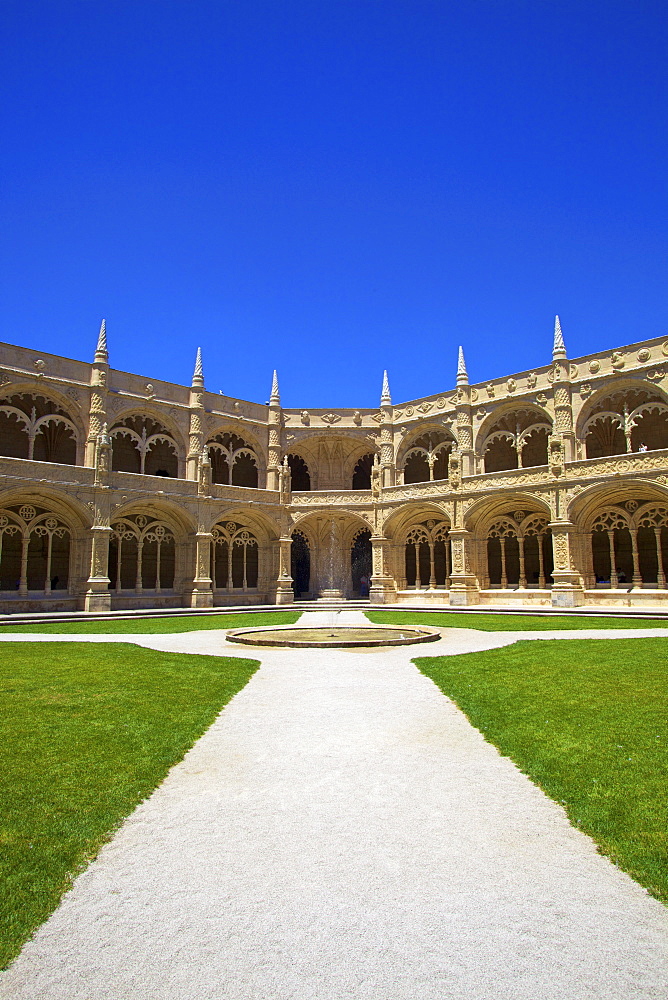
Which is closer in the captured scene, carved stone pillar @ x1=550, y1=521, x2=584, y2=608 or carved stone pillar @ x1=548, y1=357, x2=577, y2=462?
carved stone pillar @ x1=550, y1=521, x2=584, y2=608

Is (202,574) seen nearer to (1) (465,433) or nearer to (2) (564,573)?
(1) (465,433)

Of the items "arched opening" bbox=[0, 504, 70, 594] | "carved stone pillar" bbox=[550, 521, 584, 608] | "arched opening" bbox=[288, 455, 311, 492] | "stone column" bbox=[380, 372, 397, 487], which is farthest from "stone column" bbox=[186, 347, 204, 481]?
"carved stone pillar" bbox=[550, 521, 584, 608]

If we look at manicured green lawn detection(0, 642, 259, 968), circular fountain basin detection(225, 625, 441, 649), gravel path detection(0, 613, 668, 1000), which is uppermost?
circular fountain basin detection(225, 625, 441, 649)

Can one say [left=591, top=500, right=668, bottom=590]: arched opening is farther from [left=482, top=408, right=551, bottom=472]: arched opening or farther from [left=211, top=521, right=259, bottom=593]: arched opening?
[left=211, top=521, right=259, bottom=593]: arched opening

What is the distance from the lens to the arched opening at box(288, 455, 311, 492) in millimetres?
38625

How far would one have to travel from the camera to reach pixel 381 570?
3503cm

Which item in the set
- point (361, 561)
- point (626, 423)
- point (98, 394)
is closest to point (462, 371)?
point (626, 423)

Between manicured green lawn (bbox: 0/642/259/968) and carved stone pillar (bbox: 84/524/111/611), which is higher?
carved stone pillar (bbox: 84/524/111/611)

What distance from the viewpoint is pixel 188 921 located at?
310cm

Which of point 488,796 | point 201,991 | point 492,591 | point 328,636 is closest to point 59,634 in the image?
point 328,636

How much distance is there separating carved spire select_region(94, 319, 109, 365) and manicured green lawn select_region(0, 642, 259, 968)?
69.7 feet

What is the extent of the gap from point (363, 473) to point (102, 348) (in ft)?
54.6

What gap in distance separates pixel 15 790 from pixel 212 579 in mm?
28787

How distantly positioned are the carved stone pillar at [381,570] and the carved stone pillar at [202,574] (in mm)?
8649
